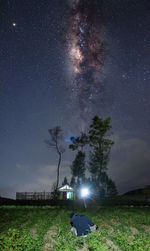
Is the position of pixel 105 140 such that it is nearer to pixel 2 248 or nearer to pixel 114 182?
pixel 2 248

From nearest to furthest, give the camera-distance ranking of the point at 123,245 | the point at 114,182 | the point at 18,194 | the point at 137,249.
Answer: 1. the point at 137,249
2. the point at 123,245
3. the point at 18,194
4. the point at 114,182

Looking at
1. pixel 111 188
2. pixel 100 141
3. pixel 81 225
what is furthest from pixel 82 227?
pixel 111 188

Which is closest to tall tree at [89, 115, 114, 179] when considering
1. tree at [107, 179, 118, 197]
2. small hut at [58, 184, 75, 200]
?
small hut at [58, 184, 75, 200]

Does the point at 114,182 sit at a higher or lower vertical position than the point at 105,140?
lower

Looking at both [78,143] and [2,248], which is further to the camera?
[78,143]

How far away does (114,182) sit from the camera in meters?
72.1

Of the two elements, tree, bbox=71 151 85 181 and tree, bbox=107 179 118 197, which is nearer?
tree, bbox=71 151 85 181

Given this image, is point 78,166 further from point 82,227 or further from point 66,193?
point 82,227

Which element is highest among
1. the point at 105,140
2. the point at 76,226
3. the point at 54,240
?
the point at 105,140

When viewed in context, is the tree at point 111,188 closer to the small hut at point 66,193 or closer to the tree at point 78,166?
the tree at point 78,166

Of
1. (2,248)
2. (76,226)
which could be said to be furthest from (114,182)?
(2,248)

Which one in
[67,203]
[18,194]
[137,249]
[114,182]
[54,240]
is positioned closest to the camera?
[137,249]

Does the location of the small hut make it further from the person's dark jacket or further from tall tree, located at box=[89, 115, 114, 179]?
the person's dark jacket

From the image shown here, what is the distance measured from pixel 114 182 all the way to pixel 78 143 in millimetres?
A: 40230
